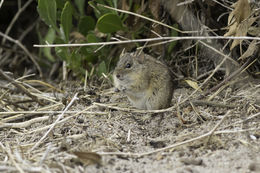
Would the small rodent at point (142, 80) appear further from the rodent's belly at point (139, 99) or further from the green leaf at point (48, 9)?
the green leaf at point (48, 9)

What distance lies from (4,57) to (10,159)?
3439mm

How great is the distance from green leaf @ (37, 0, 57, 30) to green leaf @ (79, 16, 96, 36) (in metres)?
0.47

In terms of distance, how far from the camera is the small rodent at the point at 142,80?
391 cm

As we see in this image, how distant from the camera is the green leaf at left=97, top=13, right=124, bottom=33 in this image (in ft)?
13.3

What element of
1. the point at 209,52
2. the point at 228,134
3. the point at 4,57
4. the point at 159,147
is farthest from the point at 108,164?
the point at 4,57

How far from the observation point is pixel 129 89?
13.1 ft

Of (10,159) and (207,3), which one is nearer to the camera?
(10,159)

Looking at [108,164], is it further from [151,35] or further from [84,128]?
[151,35]

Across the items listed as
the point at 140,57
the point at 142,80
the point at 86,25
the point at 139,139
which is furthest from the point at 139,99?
the point at 86,25

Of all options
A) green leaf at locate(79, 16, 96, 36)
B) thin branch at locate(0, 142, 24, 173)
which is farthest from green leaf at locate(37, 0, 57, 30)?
thin branch at locate(0, 142, 24, 173)

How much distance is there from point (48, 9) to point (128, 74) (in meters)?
1.20

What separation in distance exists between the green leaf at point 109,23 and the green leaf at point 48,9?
59 centimetres

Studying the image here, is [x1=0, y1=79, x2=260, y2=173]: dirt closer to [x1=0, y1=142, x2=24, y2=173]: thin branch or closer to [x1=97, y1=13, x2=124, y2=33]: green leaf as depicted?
[x1=0, y1=142, x2=24, y2=173]: thin branch

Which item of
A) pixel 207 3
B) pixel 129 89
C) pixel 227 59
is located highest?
pixel 207 3
